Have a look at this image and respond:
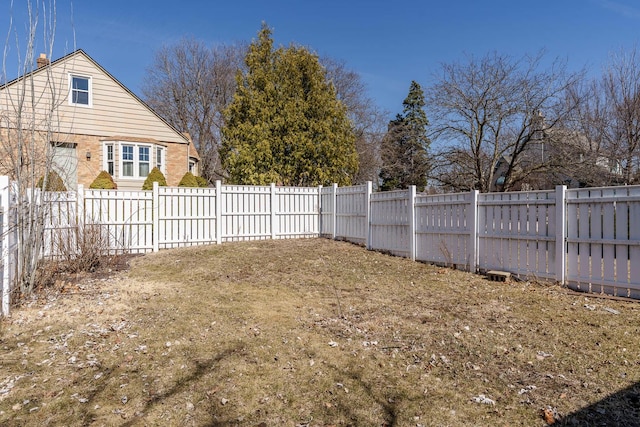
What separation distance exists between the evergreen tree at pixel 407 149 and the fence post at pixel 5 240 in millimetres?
14583

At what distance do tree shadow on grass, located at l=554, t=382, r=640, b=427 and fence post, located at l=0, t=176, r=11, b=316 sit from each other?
5512 mm

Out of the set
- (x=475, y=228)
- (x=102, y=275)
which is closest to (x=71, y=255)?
(x=102, y=275)

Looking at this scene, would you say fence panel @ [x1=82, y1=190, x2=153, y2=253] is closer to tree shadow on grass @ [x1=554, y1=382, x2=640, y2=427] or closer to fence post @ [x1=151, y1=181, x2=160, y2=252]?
fence post @ [x1=151, y1=181, x2=160, y2=252]

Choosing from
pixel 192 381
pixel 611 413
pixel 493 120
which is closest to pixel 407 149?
pixel 493 120

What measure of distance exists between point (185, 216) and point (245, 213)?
66.6 inches

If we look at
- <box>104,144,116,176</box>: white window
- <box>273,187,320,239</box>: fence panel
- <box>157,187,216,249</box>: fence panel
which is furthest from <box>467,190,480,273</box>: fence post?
<box>104,144,116,176</box>: white window

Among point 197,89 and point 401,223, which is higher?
point 197,89

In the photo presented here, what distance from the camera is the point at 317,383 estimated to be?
122 inches

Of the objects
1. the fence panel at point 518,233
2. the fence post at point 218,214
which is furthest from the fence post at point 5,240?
the fence panel at point 518,233

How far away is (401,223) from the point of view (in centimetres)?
888

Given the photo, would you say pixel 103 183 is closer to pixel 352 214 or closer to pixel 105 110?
pixel 105 110

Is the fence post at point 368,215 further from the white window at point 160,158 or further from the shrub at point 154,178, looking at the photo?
the white window at point 160,158

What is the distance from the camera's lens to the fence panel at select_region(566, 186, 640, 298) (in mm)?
5166

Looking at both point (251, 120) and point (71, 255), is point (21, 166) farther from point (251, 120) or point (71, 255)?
point (251, 120)
